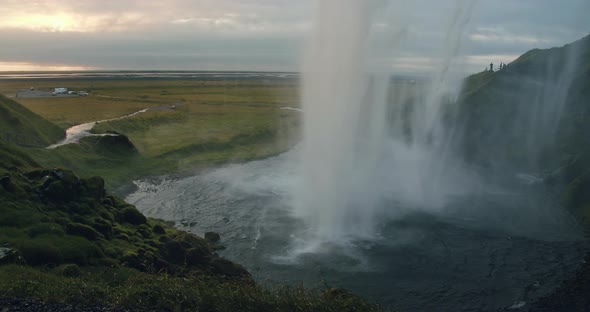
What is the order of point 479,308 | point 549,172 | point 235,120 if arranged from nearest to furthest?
point 479,308 < point 549,172 < point 235,120

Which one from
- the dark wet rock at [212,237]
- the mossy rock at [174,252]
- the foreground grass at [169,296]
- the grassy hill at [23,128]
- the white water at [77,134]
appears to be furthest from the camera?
the white water at [77,134]

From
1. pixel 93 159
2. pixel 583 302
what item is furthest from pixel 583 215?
pixel 93 159

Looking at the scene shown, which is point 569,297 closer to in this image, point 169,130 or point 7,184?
point 7,184

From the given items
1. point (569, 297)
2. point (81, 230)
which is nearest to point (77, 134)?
point (81, 230)

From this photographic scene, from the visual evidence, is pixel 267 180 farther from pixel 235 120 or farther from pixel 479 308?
pixel 235 120

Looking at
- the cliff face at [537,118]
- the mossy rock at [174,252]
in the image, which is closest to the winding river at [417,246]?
the mossy rock at [174,252]

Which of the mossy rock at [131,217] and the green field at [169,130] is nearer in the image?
the mossy rock at [131,217]

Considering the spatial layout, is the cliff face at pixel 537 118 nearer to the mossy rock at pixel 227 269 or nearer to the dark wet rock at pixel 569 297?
the dark wet rock at pixel 569 297

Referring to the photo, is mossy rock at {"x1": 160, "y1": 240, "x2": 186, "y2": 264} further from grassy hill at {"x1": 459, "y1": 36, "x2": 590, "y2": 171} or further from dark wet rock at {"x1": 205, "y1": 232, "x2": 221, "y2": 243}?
grassy hill at {"x1": 459, "y1": 36, "x2": 590, "y2": 171}
